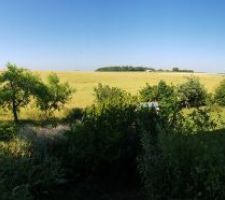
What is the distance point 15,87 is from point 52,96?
2.88m

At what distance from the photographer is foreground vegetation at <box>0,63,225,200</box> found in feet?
20.0

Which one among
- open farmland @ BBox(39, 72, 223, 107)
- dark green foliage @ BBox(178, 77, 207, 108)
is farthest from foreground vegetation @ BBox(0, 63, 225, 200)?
open farmland @ BBox(39, 72, 223, 107)

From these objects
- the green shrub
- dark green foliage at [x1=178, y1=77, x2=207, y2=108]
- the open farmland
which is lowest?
the open farmland

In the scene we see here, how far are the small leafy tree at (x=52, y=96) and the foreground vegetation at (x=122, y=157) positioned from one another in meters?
12.1

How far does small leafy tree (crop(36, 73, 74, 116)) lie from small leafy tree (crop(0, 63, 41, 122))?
679mm

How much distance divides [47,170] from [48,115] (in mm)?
16494

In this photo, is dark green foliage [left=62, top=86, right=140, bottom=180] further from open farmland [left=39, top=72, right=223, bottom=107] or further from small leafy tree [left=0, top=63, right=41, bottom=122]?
open farmland [left=39, top=72, right=223, bottom=107]

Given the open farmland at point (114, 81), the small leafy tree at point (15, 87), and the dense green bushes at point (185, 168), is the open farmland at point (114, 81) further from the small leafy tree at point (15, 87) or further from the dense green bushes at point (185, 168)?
the dense green bushes at point (185, 168)

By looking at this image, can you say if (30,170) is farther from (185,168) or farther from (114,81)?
(114,81)

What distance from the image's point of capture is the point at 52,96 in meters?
24.2

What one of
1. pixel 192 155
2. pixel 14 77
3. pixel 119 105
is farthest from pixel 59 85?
pixel 192 155

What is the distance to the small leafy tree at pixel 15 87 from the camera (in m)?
21.5

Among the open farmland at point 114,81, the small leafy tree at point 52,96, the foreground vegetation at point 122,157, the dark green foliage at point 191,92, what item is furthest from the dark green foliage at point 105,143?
the open farmland at point 114,81

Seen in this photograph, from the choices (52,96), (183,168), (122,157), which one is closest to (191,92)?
(52,96)
